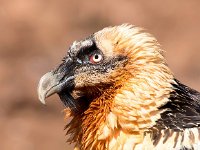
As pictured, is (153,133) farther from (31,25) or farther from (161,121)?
(31,25)

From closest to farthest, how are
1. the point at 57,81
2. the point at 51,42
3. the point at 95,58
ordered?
the point at 57,81
the point at 95,58
the point at 51,42

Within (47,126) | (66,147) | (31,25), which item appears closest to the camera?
(66,147)

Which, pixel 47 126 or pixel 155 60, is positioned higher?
pixel 47 126

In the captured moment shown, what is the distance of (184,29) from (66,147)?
6217mm

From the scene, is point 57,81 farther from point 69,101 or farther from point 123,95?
point 123,95

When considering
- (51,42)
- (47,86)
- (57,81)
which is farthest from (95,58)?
(51,42)

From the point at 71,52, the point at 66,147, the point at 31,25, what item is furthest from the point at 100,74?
the point at 31,25

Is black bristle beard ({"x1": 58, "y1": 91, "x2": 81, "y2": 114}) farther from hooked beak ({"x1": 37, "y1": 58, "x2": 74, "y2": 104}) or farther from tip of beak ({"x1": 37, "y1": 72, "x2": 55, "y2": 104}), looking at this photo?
tip of beak ({"x1": 37, "y1": 72, "x2": 55, "y2": 104})

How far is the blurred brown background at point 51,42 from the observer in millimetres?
17047

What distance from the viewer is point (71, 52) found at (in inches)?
354

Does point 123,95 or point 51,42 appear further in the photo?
point 51,42

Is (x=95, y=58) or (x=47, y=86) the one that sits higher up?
(x=95, y=58)

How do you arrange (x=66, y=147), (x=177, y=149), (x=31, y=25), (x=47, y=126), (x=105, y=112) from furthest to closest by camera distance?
(x=31, y=25), (x=47, y=126), (x=66, y=147), (x=105, y=112), (x=177, y=149)

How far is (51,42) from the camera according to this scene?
2011cm
